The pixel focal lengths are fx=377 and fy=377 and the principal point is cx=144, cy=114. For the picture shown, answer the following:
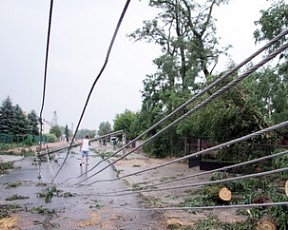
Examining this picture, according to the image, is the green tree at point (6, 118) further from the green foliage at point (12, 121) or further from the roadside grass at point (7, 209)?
the roadside grass at point (7, 209)

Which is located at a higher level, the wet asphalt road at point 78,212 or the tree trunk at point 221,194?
the tree trunk at point 221,194

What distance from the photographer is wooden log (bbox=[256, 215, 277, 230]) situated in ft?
21.3

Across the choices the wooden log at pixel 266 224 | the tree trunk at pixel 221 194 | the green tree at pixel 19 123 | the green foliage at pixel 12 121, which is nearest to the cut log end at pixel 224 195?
the tree trunk at pixel 221 194

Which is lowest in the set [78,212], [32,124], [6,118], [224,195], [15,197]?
[78,212]

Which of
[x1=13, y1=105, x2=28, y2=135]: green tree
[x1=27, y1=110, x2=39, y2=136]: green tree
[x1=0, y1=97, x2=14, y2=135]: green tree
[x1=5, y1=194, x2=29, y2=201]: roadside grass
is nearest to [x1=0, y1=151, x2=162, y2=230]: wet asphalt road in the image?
[x1=5, y1=194, x2=29, y2=201]: roadside grass

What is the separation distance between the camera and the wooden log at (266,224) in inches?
256

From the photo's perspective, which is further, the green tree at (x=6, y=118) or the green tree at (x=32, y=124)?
the green tree at (x=32, y=124)

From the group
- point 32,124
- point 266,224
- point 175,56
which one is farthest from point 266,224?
point 32,124

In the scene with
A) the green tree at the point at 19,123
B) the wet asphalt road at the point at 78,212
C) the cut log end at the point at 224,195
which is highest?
the green tree at the point at 19,123

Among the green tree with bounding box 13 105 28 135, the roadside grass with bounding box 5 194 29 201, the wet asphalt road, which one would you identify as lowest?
the wet asphalt road

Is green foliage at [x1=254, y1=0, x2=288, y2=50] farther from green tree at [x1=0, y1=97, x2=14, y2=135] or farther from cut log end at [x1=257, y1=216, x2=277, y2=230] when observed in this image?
green tree at [x1=0, y1=97, x2=14, y2=135]

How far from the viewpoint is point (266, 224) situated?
6.56 meters

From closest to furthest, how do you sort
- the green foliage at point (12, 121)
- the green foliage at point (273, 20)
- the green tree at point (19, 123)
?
the green foliage at point (273, 20)
the green foliage at point (12, 121)
the green tree at point (19, 123)

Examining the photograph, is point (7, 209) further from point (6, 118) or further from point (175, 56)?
point (6, 118)
